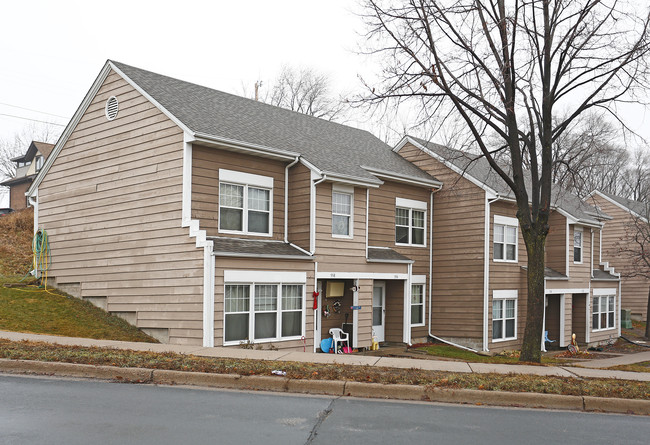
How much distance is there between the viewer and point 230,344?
16156 millimetres

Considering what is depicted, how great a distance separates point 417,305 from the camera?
24.6m

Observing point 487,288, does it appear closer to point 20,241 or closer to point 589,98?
point 589,98

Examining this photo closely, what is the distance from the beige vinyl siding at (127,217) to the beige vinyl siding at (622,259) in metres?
32.3

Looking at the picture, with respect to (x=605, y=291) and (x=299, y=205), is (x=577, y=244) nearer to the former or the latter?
(x=605, y=291)

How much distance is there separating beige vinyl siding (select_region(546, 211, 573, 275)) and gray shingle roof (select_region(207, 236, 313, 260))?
51.5 feet

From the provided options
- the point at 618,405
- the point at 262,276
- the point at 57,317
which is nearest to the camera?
the point at 618,405

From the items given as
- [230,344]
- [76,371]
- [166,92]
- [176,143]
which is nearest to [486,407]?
[76,371]

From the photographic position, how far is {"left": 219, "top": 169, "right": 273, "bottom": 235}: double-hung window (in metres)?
17.9

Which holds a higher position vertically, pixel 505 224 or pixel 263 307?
pixel 505 224

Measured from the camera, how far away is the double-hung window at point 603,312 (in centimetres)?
3225

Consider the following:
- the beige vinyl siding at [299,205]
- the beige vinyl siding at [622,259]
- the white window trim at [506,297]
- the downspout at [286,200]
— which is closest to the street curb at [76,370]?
the beige vinyl siding at [299,205]

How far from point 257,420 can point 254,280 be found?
921 cm

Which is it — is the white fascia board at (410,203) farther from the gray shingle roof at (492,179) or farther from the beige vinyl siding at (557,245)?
A: the beige vinyl siding at (557,245)

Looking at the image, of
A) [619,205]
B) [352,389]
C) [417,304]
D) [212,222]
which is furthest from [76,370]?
[619,205]
